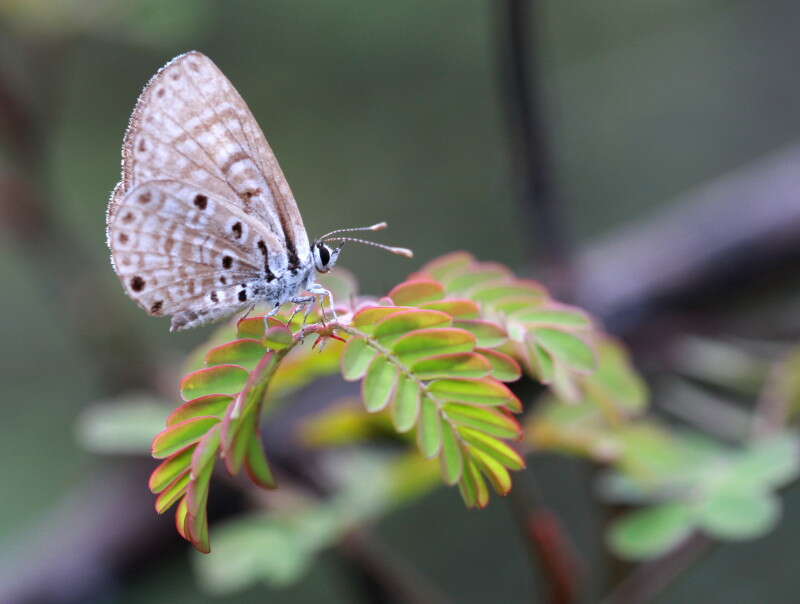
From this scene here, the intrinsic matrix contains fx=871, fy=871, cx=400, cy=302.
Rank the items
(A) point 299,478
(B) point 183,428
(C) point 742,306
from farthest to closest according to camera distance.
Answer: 1. (C) point 742,306
2. (A) point 299,478
3. (B) point 183,428

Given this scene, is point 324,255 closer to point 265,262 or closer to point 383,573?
point 265,262

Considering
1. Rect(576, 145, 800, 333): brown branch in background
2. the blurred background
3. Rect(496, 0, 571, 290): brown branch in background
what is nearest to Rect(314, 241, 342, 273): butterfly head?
Rect(496, 0, 571, 290): brown branch in background

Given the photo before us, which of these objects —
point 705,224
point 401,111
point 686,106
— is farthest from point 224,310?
point 686,106

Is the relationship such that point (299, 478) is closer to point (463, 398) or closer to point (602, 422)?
point (602, 422)

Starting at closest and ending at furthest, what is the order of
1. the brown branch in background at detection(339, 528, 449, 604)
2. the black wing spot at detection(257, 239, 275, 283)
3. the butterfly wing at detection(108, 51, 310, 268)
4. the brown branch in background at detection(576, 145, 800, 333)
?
1. the butterfly wing at detection(108, 51, 310, 268)
2. the black wing spot at detection(257, 239, 275, 283)
3. the brown branch in background at detection(339, 528, 449, 604)
4. the brown branch in background at detection(576, 145, 800, 333)

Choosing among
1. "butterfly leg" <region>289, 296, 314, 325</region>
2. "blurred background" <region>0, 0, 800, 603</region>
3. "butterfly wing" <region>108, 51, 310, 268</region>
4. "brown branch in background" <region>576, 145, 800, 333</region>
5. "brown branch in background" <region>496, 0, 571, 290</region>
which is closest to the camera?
"butterfly leg" <region>289, 296, 314, 325</region>

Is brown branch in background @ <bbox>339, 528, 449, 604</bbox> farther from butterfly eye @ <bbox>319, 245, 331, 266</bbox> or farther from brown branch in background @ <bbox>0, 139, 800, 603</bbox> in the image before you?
butterfly eye @ <bbox>319, 245, 331, 266</bbox>

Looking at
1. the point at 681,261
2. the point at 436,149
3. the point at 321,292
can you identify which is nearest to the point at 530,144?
the point at 681,261
